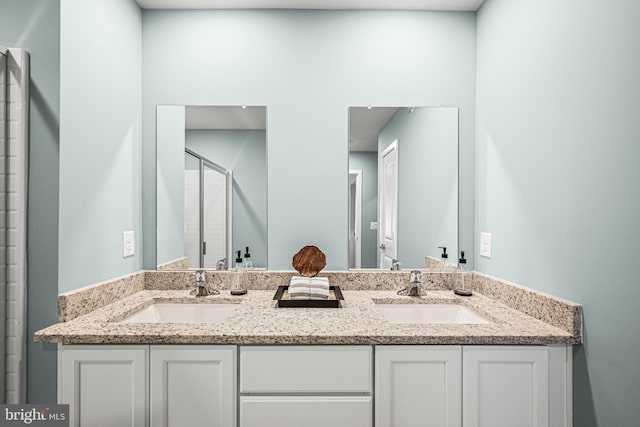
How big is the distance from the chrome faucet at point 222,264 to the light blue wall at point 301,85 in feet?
0.87

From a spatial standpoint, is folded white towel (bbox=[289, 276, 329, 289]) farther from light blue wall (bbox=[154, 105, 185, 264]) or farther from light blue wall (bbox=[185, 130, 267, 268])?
light blue wall (bbox=[154, 105, 185, 264])

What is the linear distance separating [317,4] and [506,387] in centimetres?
200

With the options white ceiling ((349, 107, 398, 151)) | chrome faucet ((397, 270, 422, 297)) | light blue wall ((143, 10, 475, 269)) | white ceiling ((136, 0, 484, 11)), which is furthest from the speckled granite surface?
white ceiling ((136, 0, 484, 11))

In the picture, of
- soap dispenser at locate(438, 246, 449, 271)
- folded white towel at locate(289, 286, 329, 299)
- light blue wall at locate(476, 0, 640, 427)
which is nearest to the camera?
light blue wall at locate(476, 0, 640, 427)

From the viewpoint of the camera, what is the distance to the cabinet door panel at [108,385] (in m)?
1.27

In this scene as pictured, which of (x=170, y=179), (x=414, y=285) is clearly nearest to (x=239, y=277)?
(x=170, y=179)

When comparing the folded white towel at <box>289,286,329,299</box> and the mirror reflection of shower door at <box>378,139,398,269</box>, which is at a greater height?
the mirror reflection of shower door at <box>378,139,398,269</box>

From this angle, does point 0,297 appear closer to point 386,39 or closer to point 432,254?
point 432,254

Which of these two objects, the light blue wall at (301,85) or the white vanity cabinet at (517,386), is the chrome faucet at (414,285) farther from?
the white vanity cabinet at (517,386)

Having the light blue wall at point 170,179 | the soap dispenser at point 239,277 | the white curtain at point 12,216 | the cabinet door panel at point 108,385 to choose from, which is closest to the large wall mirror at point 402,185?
the soap dispenser at point 239,277

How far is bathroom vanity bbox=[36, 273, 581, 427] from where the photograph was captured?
1270mm

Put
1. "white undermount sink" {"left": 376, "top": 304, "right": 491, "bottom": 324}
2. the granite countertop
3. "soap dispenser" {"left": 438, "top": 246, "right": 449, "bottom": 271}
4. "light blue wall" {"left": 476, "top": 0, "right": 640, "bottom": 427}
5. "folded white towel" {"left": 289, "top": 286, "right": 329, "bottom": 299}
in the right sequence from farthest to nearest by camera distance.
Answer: "soap dispenser" {"left": 438, "top": 246, "right": 449, "bottom": 271}, "white undermount sink" {"left": 376, "top": 304, "right": 491, "bottom": 324}, "folded white towel" {"left": 289, "top": 286, "right": 329, "bottom": 299}, the granite countertop, "light blue wall" {"left": 476, "top": 0, "right": 640, "bottom": 427}

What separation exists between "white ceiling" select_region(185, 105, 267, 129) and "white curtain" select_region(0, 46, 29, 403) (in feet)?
2.45

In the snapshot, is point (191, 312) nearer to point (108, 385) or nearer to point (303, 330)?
point (108, 385)
